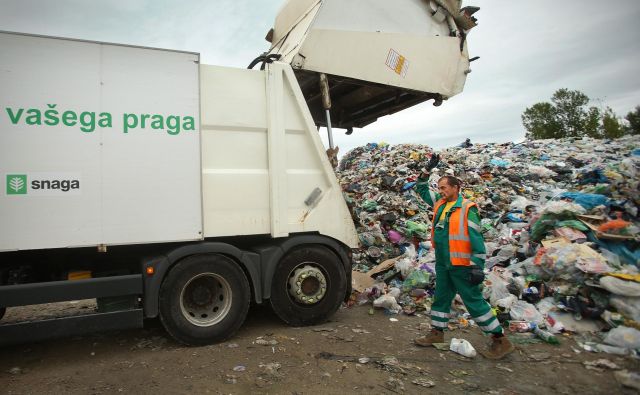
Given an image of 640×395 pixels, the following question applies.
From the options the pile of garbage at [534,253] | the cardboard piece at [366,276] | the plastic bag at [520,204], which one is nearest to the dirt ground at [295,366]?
the pile of garbage at [534,253]

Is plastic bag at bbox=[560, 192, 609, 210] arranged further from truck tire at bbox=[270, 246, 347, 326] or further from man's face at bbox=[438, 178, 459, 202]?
truck tire at bbox=[270, 246, 347, 326]

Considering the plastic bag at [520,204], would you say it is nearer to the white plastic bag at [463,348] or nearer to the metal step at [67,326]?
the white plastic bag at [463,348]

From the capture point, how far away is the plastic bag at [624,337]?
10.5ft

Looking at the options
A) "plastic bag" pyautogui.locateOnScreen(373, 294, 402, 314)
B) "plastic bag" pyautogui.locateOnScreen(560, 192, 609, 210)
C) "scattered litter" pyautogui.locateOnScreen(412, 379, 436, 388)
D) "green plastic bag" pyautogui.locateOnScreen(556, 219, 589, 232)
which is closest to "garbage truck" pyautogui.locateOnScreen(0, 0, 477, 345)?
"plastic bag" pyautogui.locateOnScreen(373, 294, 402, 314)

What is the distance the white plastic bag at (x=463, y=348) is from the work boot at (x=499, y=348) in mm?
114

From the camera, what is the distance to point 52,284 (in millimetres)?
2908

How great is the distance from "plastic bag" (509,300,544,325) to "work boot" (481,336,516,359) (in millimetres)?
784

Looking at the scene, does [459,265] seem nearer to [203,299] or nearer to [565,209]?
[203,299]

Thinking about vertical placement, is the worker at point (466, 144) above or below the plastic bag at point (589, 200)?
above

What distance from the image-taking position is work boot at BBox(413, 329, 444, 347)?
3387mm

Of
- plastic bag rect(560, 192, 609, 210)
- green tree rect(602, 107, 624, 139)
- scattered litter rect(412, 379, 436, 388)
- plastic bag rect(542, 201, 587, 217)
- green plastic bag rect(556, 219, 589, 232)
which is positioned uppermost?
green tree rect(602, 107, 624, 139)

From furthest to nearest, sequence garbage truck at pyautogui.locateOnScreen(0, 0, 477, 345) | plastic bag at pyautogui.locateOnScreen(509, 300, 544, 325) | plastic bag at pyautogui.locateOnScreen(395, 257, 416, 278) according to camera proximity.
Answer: plastic bag at pyautogui.locateOnScreen(395, 257, 416, 278), plastic bag at pyautogui.locateOnScreen(509, 300, 544, 325), garbage truck at pyautogui.locateOnScreen(0, 0, 477, 345)

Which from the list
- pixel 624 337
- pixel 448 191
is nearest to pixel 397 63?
pixel 448 191

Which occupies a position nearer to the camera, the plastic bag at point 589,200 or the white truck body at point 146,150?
the white truck body at point 146,150
